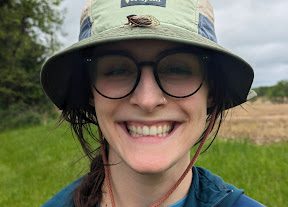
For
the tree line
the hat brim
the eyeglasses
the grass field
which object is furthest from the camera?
the tree line

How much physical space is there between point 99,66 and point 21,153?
11.7 m

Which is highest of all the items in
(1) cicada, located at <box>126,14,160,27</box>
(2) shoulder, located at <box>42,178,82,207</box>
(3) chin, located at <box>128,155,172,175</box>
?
(1) cicada, located at <box>126,14,160,27</box>

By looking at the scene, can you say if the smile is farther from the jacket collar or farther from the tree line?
the tree line

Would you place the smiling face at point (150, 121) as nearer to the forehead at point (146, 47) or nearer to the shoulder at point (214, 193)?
the forehead at point (146, 47)

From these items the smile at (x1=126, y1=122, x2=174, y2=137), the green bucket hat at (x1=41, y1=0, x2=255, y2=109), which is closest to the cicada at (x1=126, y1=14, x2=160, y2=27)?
the green bucket hat at (x1=41, y1=0, x2=255, y2=109)

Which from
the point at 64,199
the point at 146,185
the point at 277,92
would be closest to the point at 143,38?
the point at 146,185

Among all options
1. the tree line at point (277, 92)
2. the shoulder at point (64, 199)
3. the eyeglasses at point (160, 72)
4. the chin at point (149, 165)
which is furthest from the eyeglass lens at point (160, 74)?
the tree line at point (277, 92)

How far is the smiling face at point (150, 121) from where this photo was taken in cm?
184

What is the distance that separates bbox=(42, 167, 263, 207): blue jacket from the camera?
196 centimetres

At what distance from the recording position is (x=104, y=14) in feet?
6.24

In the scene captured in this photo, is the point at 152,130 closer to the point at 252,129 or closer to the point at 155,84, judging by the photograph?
the point at 155,84

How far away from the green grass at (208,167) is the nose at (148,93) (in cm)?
283

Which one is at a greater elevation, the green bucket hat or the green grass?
the green bucket hat

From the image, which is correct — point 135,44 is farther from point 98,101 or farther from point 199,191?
point 199,191
